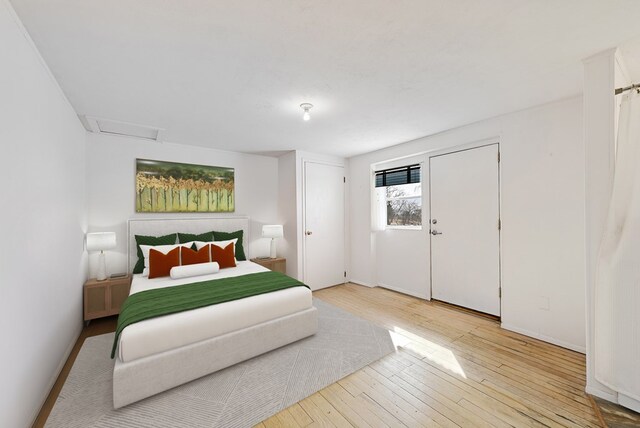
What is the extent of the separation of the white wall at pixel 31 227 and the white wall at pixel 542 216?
13.5 feet

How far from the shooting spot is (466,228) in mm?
3463

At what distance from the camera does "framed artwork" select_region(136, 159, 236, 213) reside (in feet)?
12.2

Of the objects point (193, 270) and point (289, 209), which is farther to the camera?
point (289, 209)

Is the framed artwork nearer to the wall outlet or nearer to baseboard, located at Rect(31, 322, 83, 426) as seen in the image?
baseboard, located at Rect(31, 322, 83, 426)

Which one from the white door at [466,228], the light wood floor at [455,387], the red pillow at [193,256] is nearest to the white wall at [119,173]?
the red pillow at [193,256]

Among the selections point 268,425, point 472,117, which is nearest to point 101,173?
point 268,425

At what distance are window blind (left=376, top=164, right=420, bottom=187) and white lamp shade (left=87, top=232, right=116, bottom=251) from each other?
4.01m

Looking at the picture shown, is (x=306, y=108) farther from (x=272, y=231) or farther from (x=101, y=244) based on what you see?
(x=101, y=244)

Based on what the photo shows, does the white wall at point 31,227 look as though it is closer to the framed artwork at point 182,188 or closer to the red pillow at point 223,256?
the framed artwork at point 182,188

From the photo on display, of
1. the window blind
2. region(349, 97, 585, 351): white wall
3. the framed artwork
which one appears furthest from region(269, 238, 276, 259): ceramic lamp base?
region(349, 97, 585, 351): white wall

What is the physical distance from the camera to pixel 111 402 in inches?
73.6

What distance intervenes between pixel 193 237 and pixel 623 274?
4.48m

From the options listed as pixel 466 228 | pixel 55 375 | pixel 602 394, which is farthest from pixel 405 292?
pixel 55 375

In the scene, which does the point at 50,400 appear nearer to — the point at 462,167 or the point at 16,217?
the point at 16,217
